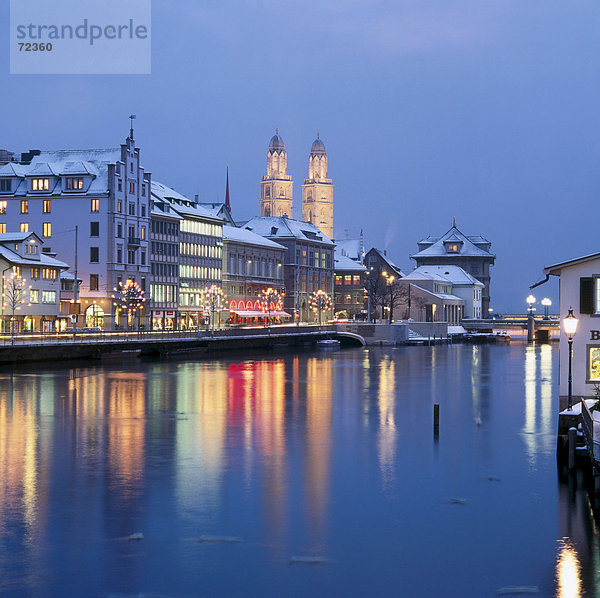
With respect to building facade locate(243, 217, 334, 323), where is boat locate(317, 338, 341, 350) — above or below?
below

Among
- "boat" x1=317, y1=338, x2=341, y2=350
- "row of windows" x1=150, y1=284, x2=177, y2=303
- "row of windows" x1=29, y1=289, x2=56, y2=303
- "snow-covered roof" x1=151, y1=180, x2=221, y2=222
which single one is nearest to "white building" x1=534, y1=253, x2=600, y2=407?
"row of windows" x1=29, y1=289, x2=56, y2=303

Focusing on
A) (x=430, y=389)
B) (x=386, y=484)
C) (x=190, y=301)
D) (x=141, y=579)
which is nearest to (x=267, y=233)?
(x=190, y=301)

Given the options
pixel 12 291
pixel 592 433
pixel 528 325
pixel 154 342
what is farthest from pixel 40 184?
pixel 592 433

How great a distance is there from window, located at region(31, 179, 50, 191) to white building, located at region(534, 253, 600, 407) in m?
87.5

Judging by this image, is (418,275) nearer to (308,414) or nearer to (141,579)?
(308,414)

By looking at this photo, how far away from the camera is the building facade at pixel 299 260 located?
182 m

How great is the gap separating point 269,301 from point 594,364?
127793 mm

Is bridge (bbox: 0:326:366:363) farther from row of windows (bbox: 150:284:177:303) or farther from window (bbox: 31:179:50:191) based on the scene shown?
window (bbox: 31:179:50:191)

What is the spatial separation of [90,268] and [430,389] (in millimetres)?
59167

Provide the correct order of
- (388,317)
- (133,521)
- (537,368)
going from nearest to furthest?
1. (133,521)
2. (537,368)
3. (388,317)

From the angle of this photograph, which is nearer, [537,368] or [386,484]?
[386,484]

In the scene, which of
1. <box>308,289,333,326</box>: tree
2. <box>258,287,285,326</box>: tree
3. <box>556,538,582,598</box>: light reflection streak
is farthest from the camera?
<box>308,289,333,326</box>: tree

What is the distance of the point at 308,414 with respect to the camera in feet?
183

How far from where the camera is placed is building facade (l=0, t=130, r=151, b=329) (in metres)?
120
